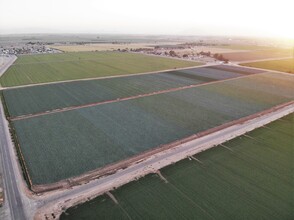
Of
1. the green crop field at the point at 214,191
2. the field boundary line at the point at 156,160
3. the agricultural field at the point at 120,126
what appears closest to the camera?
the green crop field at the point at 214,191

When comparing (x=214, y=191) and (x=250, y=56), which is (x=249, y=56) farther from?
(x=214, y=191)

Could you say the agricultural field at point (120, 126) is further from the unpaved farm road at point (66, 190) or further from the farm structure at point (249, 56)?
the farm structure at point (249, 56)

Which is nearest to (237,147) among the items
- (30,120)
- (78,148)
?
(78,148)

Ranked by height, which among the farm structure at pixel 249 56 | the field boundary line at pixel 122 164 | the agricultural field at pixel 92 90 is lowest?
the farm structure at pixel 249 56

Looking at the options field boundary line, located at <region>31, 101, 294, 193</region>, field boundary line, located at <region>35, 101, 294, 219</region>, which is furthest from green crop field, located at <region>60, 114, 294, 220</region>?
field boundary line, located at <region>31, 101, 294, 193</region>

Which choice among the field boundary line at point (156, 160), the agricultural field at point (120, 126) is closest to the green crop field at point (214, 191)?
the field boundary line at point (156, 160)

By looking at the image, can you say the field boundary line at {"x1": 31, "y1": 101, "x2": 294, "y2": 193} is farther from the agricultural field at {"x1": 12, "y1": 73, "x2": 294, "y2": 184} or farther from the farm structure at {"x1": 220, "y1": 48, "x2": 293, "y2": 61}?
the farm structure at {"x1": 220, "y1": 48, "x2": 293, "y2": 61}

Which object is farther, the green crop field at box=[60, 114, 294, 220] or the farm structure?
the farm structure

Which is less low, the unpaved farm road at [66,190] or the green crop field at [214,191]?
the green crop field at [214,191]
